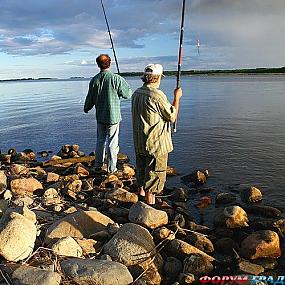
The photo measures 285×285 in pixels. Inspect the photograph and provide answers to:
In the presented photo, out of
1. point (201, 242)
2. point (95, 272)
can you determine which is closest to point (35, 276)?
point (95, 272)

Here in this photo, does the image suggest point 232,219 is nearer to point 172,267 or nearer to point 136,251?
point 172,267

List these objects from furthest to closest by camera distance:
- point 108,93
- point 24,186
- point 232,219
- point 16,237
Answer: point 108,93
point 24,186
point 232,219
point 16,237

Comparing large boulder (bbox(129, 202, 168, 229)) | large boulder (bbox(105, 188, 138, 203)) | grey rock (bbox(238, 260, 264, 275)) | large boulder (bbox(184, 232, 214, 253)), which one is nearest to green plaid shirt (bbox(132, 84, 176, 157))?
large boulder (bbox(129, 202, 168, 229))

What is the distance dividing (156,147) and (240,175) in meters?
4.15

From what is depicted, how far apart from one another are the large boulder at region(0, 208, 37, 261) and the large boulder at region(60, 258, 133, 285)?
1.83 ft

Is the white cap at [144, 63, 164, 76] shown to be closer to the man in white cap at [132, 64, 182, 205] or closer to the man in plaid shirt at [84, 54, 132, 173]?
the man in white cap at [132, 64, 182, 205]

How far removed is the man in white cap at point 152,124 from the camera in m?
5.32

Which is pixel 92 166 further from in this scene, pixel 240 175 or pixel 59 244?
pixel 59 244

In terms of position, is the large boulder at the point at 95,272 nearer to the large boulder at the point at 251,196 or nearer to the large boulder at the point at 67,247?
the large boulder at the point at 67,247

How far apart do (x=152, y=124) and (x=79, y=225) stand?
68.7 inches

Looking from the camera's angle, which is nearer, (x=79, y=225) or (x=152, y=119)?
(x=79, y=225)

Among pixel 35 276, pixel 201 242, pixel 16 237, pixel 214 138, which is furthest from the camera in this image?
pixel 214 138

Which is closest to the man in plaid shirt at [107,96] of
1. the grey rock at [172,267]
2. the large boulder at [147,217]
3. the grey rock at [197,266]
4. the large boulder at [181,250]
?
the large boulder at [147,217]

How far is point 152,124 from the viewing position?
544 centimetres
